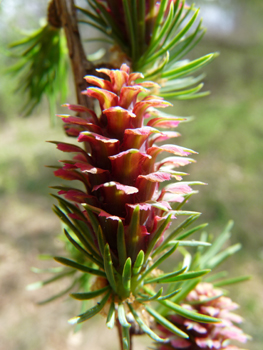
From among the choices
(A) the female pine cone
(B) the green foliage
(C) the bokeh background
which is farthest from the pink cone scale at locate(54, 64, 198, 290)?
(C) the bokeh background

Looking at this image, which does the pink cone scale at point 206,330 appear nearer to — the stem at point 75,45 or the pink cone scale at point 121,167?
the pink cone scale at point 121,167

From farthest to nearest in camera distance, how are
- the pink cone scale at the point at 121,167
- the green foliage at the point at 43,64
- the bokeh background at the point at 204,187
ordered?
1. the bokeh background at the point at 204,187
2. the green foliage at the point at 43,64
3. the pink cone scale at the point at 121,167

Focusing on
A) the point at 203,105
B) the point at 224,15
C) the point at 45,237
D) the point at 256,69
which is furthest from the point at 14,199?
the point at 224,15

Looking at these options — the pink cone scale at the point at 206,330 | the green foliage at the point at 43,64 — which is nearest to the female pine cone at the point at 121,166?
the pink cone scale at the point at 206,330

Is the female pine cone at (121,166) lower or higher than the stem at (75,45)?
lower

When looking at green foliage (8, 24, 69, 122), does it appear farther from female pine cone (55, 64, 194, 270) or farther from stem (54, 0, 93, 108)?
female pine cone (55, 64, 194, 270)

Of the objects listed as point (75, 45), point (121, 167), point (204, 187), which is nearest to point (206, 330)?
point (121, 167)

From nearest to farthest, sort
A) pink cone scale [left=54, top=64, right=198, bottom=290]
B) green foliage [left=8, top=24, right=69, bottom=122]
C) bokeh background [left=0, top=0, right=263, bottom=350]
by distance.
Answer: pink cone scale [left=54, top=64, right=198, bottom=290] → green foliage [left=8, top=24, right=69, bottom=122] → bokeh background [left=0, top=0, right=263, bottom=350]

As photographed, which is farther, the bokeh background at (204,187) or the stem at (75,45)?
the bokeh background at (204,187)
